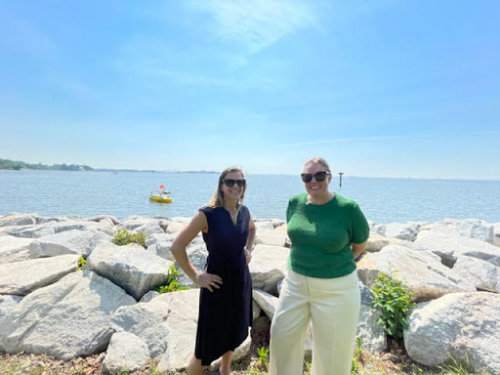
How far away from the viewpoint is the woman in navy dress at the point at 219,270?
2.79 metres

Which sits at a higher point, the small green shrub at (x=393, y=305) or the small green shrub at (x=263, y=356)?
the small green shrub at (x=393, y=305)

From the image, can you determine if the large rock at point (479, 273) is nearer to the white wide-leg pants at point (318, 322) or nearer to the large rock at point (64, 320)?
the white wide-leg pants at point (318, 322)

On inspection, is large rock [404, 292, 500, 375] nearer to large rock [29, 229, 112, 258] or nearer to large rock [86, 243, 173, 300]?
large rock [86, 243, 173, 300]

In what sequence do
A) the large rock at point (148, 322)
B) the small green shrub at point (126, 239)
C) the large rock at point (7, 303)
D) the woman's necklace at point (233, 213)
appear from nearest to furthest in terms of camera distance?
1. the woman's necklace at point (233, 213)
2. the large rock at point (148, 322)
3. the large rock at point (7, 303)
4. the small green shrub at point (126, 239)

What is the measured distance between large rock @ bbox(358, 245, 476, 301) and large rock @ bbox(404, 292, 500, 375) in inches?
12.1

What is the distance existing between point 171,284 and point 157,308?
0.70 metres

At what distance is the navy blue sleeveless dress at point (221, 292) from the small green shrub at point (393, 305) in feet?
7.40

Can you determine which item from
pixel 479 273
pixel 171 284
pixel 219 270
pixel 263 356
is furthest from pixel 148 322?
pixel 479 273

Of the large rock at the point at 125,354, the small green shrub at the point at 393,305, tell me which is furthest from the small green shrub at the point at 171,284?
the small green shrub at the point at 393,305

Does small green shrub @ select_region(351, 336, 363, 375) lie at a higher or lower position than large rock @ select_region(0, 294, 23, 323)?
lower

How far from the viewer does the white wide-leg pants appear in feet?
8.17

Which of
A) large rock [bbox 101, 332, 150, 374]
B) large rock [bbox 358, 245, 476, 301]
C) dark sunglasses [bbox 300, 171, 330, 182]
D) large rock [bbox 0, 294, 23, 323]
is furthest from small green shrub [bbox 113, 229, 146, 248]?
dark sunglasses [bbox 300, 171, 330, 182]

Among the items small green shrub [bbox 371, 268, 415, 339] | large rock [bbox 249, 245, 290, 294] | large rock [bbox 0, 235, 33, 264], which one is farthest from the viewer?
large rock [bbox 0, 235, 33, 264]

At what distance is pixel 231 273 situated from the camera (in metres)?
2.87
